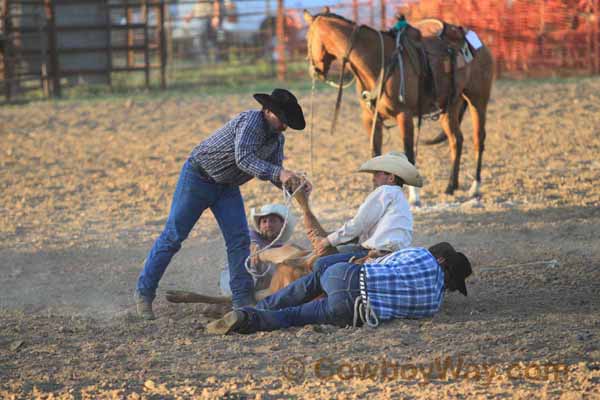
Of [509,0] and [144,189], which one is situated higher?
[509,0]

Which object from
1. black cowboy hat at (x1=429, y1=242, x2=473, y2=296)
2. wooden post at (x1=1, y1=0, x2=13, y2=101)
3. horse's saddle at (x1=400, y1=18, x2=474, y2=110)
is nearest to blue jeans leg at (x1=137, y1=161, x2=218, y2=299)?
black cowboy hat at (x1=429, y1=242, x2=473, y2=296)

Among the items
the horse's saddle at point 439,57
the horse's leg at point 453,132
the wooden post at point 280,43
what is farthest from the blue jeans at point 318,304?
the wooden post at point 280,43

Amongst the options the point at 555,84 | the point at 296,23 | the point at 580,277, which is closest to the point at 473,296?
the point at 580,277

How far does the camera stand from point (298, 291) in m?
5.86

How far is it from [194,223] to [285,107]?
103 cm

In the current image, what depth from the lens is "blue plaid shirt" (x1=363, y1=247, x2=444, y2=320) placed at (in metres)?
5.53

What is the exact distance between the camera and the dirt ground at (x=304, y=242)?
188 inches

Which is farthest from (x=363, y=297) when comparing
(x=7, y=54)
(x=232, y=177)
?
(x=7, y=54)

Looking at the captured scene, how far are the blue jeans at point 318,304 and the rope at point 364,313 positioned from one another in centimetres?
3

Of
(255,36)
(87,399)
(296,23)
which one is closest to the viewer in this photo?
(87,399)

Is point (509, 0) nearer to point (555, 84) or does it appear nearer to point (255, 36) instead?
point (555, 84)

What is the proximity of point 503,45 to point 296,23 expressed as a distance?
5092mm

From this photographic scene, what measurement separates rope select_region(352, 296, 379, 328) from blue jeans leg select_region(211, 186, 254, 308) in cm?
102

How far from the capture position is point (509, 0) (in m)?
20.4
